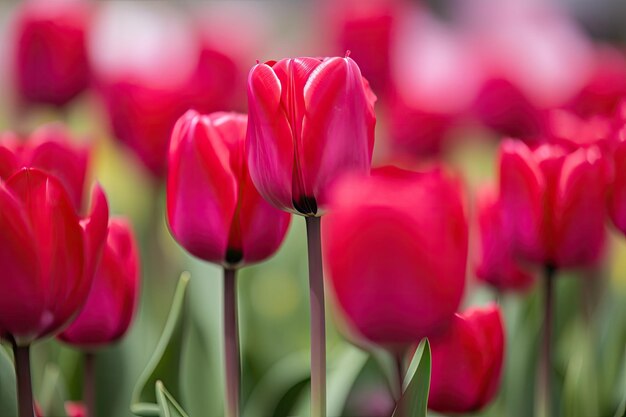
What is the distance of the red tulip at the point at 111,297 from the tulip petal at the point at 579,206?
27 cm

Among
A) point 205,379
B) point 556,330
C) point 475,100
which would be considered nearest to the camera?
point 205,379

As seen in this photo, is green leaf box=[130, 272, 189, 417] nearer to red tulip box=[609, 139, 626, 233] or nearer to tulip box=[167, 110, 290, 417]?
tulip box=[167, 110, 290, 417]

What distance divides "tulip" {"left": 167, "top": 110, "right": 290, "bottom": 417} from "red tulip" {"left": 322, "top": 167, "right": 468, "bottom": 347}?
88mm

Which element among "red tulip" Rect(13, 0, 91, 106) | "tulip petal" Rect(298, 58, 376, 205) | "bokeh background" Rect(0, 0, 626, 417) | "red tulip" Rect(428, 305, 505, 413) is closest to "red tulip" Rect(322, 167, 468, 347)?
"tulip petal" Rect(298, 58, 376, 205)

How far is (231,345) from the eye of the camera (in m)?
0.49

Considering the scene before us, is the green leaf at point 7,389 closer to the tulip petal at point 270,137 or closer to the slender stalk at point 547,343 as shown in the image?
the tulip petal at point 270,137

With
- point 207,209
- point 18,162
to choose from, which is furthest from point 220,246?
point 18,162

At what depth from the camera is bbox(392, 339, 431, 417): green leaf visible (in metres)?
0.44

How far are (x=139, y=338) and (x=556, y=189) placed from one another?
414mm

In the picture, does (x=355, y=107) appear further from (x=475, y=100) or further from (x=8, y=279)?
(x=475, y=100)

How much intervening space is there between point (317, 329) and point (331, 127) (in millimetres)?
101

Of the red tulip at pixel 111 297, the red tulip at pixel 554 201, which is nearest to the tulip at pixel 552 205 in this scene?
the red tulip at pixel 554 201

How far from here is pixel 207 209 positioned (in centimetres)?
47

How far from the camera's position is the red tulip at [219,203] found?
475 mm
